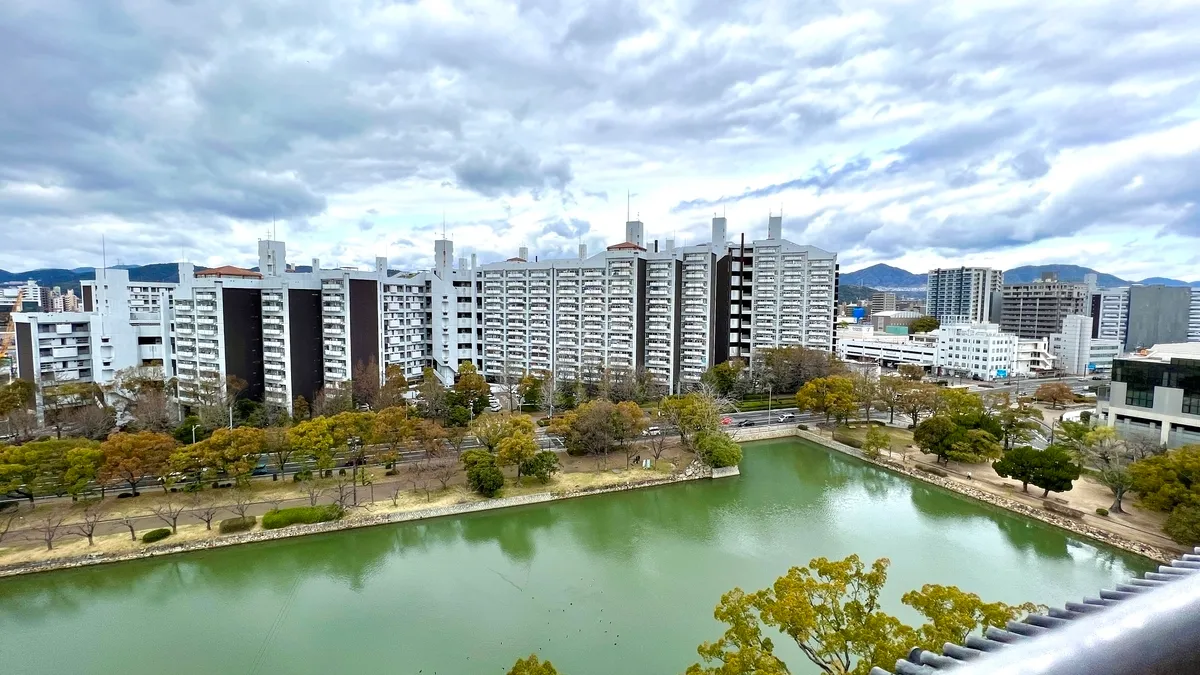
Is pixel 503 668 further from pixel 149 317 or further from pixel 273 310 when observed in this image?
pixel 149 317

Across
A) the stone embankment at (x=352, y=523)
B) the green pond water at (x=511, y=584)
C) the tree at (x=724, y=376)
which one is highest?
the tree at (x=724, y=376)

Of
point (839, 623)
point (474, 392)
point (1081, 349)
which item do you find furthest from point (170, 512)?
point (1081, 349)

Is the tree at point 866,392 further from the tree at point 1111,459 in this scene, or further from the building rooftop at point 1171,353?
the building rooftop at point 1171,353

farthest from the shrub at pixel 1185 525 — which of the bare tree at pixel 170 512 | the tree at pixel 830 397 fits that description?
the bare tree at pixel 170 512

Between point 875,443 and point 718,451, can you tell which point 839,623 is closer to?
point 718,451

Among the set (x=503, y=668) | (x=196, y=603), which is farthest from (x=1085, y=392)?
(x=196, y=603)

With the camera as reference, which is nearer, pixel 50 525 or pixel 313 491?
pixel 50 525
